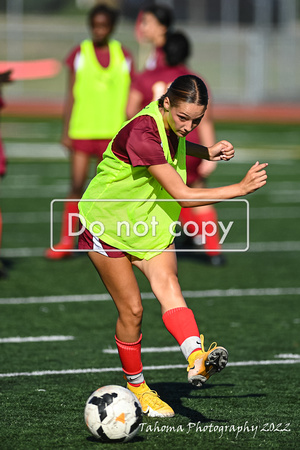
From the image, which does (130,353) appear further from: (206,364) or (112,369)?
(112,369)

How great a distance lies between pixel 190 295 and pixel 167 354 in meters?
1.93

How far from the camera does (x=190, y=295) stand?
8430 millimetres

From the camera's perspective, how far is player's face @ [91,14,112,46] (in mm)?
9633

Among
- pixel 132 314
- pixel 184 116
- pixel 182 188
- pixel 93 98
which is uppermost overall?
pixel 184 116

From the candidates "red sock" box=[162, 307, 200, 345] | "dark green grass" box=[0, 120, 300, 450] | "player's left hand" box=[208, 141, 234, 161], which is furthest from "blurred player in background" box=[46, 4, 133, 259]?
"red sock" box=[162, 307, 200, 345]

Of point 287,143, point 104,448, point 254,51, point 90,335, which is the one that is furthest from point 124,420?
point 254,51

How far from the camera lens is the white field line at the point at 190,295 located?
815 centimetres

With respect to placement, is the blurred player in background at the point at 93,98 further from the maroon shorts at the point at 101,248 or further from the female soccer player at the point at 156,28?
the maroon shorts at the point at 101,248

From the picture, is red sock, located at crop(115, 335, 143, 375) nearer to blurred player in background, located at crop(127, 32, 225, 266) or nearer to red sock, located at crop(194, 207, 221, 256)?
blurred player in background, located at crop(127, 32, 225, 266)

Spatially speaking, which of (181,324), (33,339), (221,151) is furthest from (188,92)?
(33,339)

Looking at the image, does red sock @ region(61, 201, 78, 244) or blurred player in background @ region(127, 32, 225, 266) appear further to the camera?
red sock @ region(61, 201, 78, 244)

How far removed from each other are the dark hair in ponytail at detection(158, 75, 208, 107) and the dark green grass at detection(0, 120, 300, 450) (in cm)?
167

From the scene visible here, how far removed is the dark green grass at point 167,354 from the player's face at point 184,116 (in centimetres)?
153

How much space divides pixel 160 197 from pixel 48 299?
11.3ft
